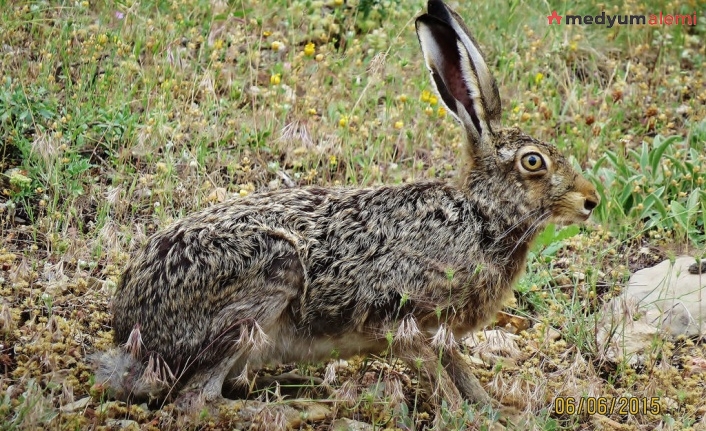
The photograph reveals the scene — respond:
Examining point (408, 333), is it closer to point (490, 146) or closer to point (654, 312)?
point (490, 146)

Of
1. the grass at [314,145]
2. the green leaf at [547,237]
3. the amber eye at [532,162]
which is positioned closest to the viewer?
the grass at [314,145]

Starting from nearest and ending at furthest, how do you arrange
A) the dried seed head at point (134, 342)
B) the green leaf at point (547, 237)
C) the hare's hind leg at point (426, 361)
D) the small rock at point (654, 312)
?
the dried seed head at point (134, 342), the hare's hind leg at point (426, 361), the small rock at point (654, 312), the green leaf at point (547, 237)

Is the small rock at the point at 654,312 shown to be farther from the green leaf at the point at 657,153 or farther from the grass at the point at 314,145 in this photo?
the green leaf at the point at 657,153

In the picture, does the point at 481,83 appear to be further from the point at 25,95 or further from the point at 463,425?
the point at 25,95

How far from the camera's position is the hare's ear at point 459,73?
19.6 ft

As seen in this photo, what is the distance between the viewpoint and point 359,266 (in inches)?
225

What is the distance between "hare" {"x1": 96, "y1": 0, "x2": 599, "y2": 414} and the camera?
538cm

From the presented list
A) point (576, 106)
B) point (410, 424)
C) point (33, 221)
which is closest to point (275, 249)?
point (410, 424)

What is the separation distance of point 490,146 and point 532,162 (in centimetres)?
26

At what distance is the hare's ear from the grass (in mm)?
1138
